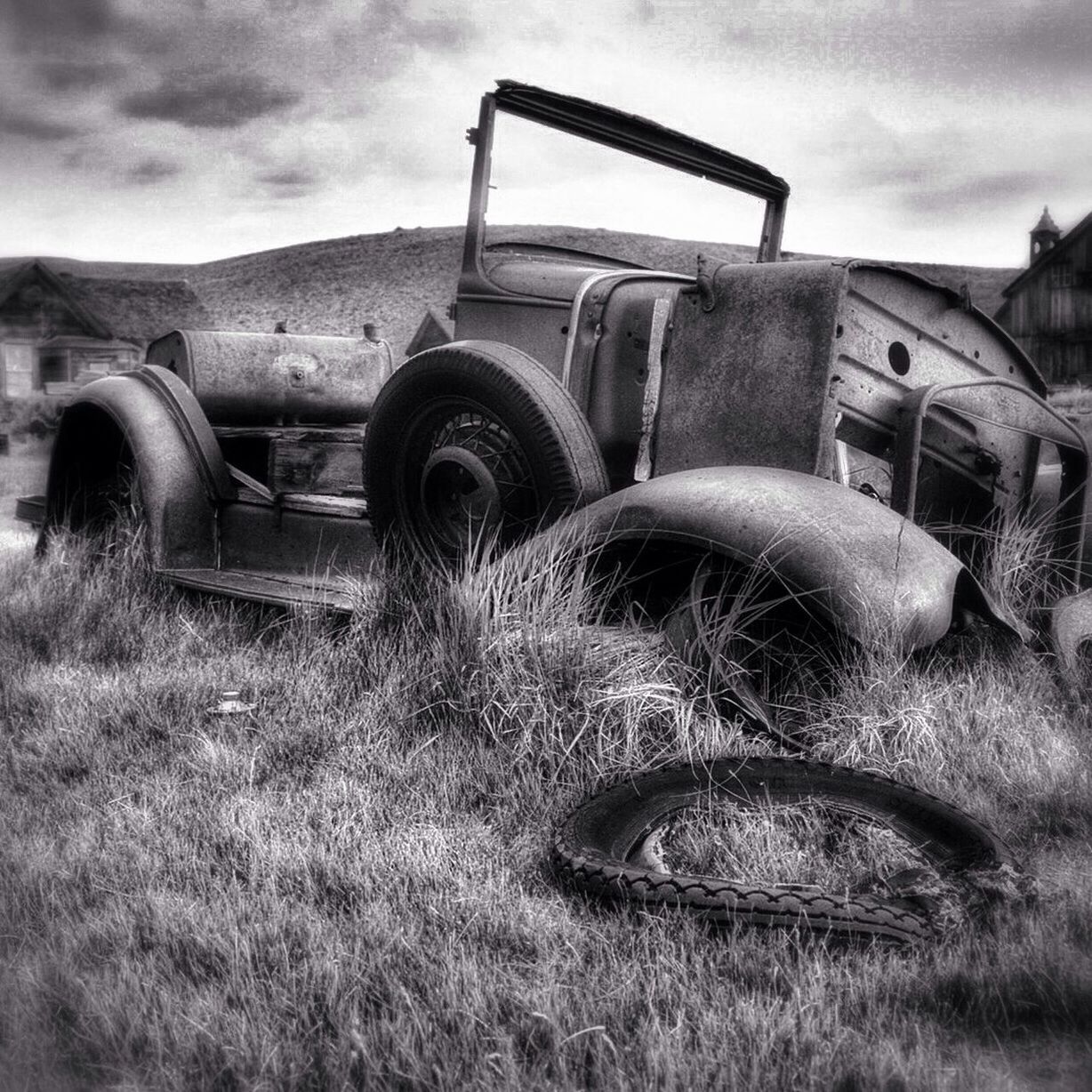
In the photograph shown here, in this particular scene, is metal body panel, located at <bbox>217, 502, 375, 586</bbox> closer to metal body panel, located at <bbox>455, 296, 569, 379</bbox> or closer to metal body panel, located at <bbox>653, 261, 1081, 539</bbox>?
metal body panel, located at <bbox>455, 296, 569, 379</bbox>

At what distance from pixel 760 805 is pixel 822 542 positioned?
0.63m

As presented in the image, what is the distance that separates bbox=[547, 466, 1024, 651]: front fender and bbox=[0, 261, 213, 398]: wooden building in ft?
64.6

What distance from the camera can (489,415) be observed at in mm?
3227

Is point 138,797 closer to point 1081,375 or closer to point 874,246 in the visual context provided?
point 874,246

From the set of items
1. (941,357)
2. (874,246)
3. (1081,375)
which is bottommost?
(941,357)

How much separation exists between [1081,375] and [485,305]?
12.8 metres

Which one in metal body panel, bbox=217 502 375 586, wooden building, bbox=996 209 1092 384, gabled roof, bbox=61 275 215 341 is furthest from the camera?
gabled roof, bbox=61 275 215 341

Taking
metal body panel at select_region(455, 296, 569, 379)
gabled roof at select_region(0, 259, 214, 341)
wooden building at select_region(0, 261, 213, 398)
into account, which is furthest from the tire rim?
gabled roof at select_region(0, 259, 214, 341)

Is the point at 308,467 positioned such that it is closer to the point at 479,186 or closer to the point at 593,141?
the point at 479,186

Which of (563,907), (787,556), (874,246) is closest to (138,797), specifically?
(563,907)

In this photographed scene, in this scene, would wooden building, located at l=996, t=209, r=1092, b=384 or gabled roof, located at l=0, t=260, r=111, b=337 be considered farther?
gabled roof, located at l=0, t=260, r=111, b=337

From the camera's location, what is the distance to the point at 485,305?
3848 millimetres

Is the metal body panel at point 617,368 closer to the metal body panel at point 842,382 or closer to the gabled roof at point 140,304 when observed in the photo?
the metal body panel at point 842,382

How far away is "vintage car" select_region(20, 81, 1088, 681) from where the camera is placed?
269 cm
